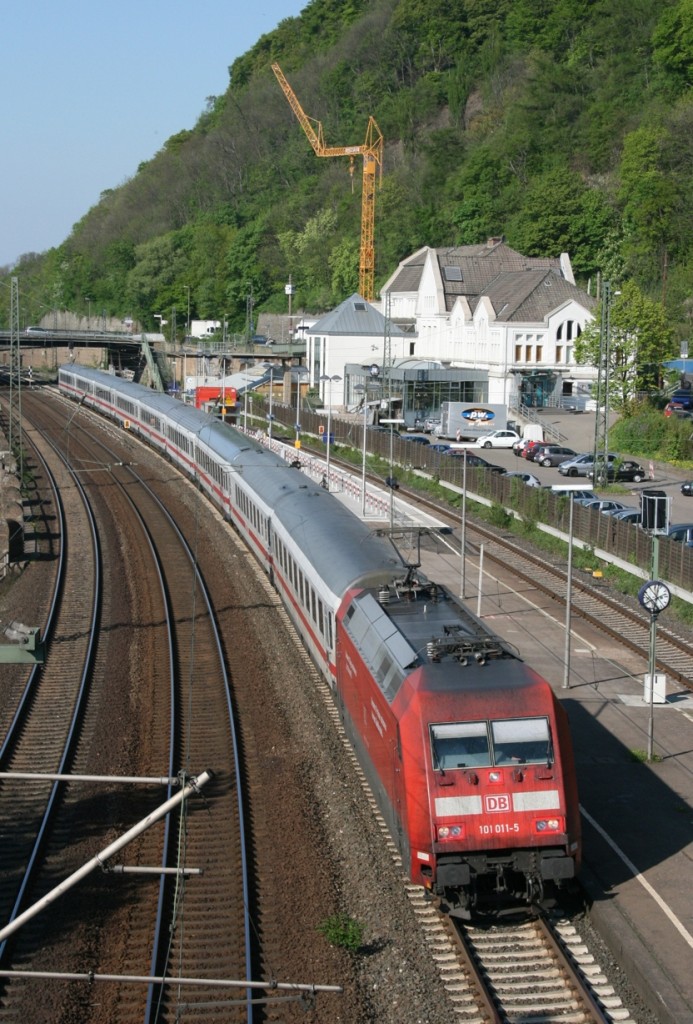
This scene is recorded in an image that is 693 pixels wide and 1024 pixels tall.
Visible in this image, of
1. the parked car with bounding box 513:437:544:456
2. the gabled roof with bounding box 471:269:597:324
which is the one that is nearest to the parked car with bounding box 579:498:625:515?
the parked car with bounding box 513:437:544:456

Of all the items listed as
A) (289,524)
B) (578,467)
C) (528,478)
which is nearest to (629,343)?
(578,467)

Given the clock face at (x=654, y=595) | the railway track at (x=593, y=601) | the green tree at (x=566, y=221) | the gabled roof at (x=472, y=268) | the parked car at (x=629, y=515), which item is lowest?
the railway track at (x=593, y=601)

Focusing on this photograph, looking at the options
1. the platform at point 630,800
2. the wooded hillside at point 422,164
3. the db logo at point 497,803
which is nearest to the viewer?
the platform at point 630,800

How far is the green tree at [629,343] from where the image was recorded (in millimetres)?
60750

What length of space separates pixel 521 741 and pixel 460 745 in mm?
661

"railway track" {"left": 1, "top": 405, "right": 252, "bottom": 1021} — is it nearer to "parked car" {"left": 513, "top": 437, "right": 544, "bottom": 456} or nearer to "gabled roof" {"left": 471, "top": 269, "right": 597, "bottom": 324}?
"parked car" {"left": 513, "top": 437, "right": 544, "bottom": 456}

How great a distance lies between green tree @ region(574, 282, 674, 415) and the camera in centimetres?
6075

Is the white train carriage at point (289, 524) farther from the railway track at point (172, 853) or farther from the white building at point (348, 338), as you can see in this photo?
the white building at point (348, 338)

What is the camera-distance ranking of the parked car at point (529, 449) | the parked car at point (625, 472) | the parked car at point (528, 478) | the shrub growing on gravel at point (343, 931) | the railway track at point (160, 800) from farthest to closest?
the parked car at point (529, 449) → the parked car at point (625, 472) → the parked car at point (528, 478) → the shrub growing on gravel at point (343, 931) → the railway track at point (160, 800)

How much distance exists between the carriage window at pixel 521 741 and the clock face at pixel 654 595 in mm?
6818

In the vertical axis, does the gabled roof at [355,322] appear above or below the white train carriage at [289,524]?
above

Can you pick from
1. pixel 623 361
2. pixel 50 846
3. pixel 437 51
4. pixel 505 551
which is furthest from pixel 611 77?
pixel 50 846

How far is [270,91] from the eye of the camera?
161500 millimetres

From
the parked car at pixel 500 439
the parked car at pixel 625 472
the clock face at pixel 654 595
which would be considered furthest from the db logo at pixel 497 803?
the parked car at pixel 500 439
